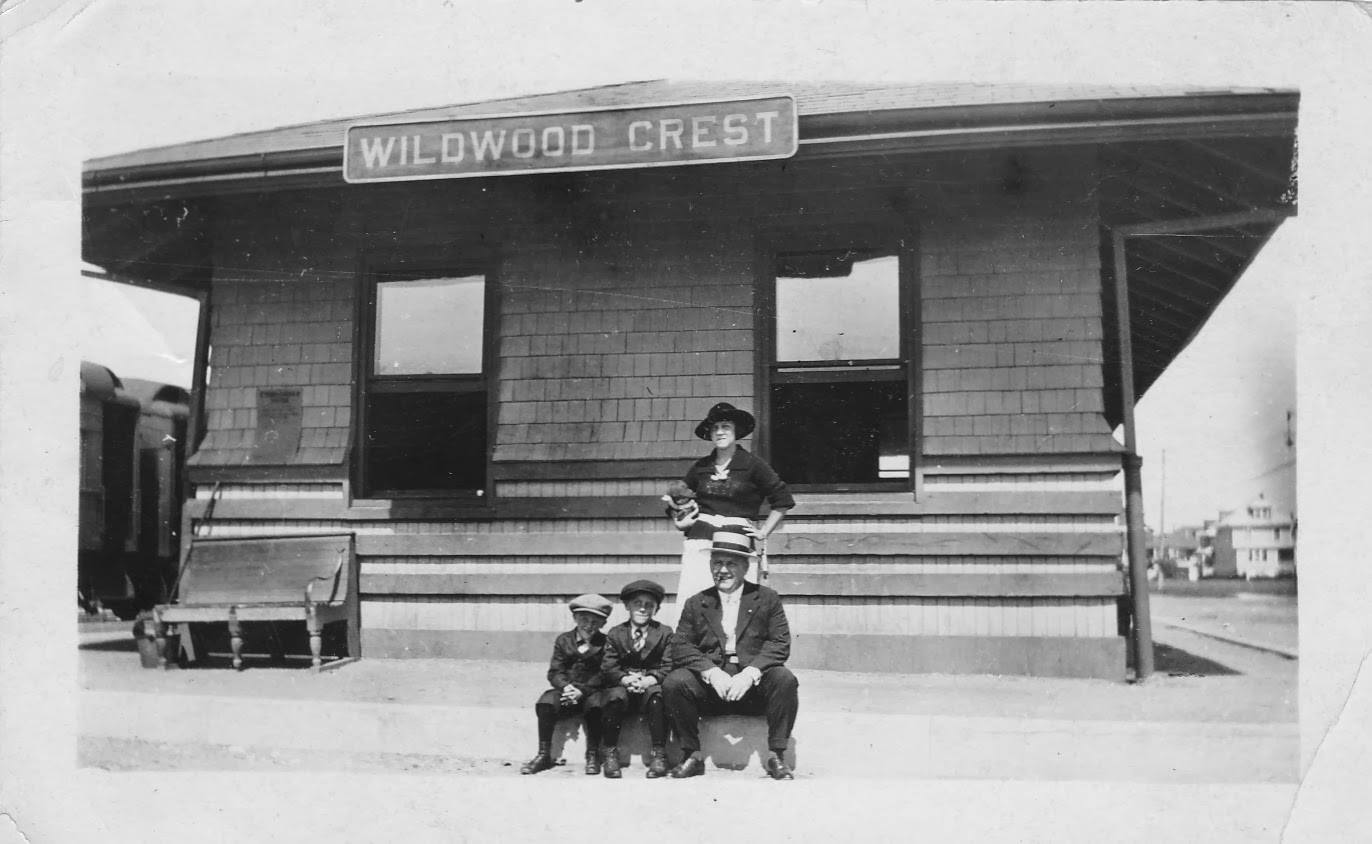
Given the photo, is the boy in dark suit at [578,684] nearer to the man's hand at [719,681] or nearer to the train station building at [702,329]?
the man's hand at [719,681]

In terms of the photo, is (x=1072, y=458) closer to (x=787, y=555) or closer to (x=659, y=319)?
(x=787, y=555)

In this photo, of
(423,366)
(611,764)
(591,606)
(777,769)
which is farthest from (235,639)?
(777,769)

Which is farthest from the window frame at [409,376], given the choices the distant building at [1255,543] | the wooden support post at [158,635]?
the distant building at [1255,543]

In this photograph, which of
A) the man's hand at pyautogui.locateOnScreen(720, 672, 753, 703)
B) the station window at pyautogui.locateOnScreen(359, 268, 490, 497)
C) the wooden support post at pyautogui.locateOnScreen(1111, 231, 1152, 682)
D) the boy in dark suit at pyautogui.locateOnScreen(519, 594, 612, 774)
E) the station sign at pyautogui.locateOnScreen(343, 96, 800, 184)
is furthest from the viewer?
the station window at pyautogui.locateOnScreen(359, 268, 490, 497)

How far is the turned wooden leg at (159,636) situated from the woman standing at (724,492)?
3554mm

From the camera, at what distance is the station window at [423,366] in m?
7.21

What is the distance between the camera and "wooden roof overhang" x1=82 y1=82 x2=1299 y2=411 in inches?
229

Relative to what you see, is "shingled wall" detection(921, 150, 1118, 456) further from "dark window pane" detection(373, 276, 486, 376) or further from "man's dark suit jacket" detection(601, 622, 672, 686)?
"dark window pane" detection(373, 276, 486, 376)

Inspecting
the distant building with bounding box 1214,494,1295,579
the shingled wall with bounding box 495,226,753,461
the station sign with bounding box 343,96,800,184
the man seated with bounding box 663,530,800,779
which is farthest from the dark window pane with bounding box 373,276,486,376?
the distant building with bounding box 1214,494,1295,579

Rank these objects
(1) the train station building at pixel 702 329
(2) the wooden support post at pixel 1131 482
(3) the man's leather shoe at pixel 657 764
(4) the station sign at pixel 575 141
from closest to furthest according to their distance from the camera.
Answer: (3) the man's leather shoe at pixel 657 764 → (4) the station sign at pixel 575 141 → (1) the train station building at pixel 702 329 → (2) the wooden support post at pixel 1131 482

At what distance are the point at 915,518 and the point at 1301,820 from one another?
252cm

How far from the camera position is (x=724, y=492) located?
5754mm

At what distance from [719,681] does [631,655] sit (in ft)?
1.62

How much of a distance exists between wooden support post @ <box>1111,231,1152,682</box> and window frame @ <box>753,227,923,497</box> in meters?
1.29
